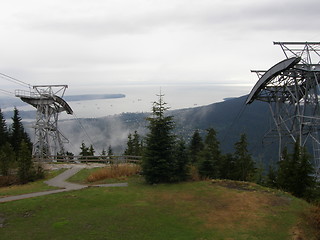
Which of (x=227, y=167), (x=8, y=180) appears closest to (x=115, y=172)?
(x=8, y=180)

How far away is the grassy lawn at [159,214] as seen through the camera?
9.22m

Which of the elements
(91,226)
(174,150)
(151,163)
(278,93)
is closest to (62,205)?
(91,226)

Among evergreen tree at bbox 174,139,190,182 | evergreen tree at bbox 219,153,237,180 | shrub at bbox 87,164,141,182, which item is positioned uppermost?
evergreen tree at bbox 174,139,190,182

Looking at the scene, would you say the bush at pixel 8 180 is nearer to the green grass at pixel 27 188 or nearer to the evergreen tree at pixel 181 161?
the green grass at pixel 27 188

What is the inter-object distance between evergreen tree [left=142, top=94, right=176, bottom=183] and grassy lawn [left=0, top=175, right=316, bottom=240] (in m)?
1.27

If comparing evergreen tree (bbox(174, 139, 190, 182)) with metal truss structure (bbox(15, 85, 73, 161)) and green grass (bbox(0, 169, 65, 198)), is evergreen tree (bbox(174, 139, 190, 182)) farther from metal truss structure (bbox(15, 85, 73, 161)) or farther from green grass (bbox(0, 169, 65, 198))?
metal truss structure (bbox(15, 85, 73, 161))

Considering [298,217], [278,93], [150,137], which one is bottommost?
[298,217]

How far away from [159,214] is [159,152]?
212 inches

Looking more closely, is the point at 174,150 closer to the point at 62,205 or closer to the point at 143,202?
the point at 143,202

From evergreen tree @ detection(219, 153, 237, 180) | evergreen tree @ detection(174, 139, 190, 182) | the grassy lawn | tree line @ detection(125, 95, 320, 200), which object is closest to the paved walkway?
the grassy lawn

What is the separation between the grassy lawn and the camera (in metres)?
9.22

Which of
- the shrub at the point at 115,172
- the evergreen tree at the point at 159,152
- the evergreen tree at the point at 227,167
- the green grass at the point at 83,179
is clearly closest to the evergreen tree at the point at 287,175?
the evergreen tree at the point at 159,152

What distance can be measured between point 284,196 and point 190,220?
5.62 meters

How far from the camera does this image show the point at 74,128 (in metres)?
187
